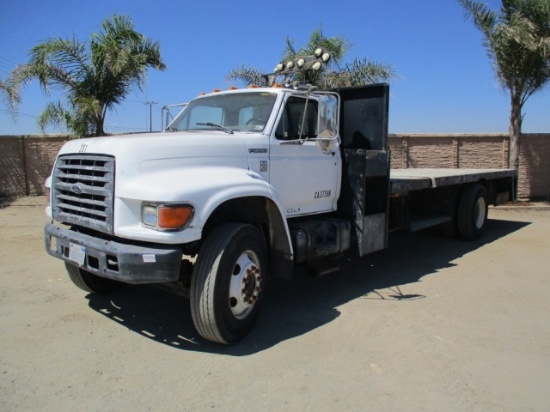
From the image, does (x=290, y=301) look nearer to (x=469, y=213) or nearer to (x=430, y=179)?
(x=430, y=179)

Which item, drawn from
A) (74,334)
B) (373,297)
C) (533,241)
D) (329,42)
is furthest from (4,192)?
(533,241)

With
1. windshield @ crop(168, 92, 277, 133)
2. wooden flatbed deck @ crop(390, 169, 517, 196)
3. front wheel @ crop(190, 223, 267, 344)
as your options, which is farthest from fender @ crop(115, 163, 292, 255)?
wooden flatbed deck @ crop(390, 169, 517, 196)

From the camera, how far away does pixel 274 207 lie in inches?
181

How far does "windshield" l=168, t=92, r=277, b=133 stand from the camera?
5.07m

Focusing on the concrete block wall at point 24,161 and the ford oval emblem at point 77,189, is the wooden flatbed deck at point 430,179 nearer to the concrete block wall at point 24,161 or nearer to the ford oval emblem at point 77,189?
the ford oval emblem at point 77,189

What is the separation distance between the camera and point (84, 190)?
4.09 meters

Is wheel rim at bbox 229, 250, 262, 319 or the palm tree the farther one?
the palm tree

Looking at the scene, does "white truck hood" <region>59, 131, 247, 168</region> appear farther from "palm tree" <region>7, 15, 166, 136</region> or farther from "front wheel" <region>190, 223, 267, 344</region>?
"palm tree" <region>7, 15, 166, 136</region>

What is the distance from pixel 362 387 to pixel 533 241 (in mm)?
6780

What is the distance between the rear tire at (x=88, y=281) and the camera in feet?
16.8

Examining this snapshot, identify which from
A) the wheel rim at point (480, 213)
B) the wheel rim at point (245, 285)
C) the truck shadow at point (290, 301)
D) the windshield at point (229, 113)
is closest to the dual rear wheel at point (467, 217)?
the wheel rim at point (480, 213)

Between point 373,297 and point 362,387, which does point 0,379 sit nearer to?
point 362,387

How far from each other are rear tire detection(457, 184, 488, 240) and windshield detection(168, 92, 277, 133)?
16.5 ft

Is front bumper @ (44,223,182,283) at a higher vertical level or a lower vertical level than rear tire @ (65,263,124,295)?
higher
